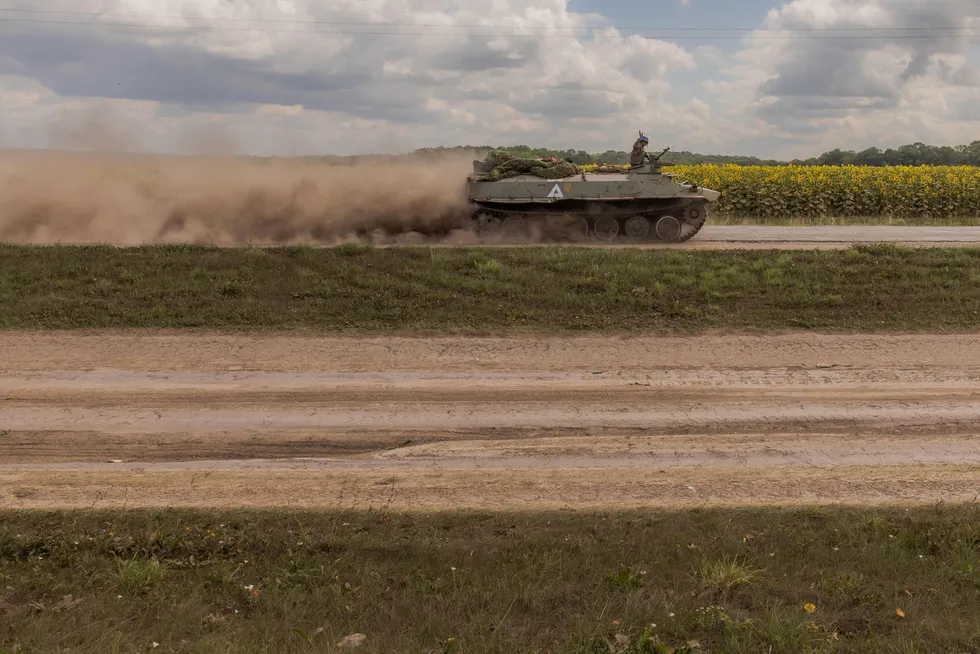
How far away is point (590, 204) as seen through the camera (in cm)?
2153

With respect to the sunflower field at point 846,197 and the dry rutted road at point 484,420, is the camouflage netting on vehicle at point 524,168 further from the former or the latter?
the dry rutted road at point 484,420

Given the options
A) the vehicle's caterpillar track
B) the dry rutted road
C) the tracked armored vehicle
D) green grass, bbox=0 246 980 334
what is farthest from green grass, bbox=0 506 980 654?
the vehicle's caterpillar track

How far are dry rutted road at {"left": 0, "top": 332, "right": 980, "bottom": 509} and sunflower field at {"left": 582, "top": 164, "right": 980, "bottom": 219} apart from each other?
17522mm

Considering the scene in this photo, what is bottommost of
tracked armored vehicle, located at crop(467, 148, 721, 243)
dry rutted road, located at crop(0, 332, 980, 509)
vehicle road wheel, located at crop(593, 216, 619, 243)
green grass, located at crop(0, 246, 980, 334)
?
dry rutted road, located at crop(0, 332, 980, 509)

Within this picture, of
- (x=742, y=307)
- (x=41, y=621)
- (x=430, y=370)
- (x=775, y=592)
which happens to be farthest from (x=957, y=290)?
(x=41, y=621)

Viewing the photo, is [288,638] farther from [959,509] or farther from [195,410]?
[195,410]

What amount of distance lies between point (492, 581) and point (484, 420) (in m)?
4.55

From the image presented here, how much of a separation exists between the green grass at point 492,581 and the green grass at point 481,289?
280 inches

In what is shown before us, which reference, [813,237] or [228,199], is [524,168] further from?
[813,237]

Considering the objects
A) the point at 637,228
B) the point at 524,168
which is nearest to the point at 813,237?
the point at 637,228

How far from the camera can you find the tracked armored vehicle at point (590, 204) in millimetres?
21172

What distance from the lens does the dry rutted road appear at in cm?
739

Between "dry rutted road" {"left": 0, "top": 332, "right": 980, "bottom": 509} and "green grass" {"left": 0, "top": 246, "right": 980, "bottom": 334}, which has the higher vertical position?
"green grass" {"left": 0, "top": 246, "right": 980, "bottom": 334}

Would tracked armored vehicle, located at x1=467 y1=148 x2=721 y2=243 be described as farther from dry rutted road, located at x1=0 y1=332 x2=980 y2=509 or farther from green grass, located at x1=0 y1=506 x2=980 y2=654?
green grass, located at x1=0 y1=506 x2=980 y2=654
